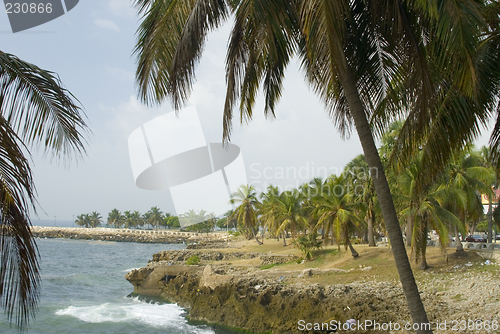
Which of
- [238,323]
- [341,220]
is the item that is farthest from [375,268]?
[238,323]

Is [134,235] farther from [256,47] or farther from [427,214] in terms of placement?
[256,47]

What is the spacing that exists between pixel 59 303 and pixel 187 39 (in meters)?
24.4

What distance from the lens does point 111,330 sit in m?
17.7

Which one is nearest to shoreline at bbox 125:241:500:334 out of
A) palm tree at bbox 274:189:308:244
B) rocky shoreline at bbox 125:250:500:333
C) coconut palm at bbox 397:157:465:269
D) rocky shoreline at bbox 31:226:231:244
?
rocky shoreline at bbox 125:250:500:333

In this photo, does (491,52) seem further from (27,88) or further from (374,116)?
(27,88)

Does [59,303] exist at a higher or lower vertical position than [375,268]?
lower

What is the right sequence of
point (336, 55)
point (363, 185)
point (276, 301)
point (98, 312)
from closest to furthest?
point (336, 55) < point (276, 301) < point (98, 312) < point (363, 185)

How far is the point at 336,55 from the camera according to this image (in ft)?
14.0

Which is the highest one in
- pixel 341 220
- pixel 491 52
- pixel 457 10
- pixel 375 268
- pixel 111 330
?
pixel 491 52

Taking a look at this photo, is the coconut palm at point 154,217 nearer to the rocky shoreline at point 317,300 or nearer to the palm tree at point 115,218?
the palm tree at point 115,218

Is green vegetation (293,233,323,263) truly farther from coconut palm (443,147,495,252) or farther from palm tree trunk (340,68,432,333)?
palm tree trunk (340,68,432,333)

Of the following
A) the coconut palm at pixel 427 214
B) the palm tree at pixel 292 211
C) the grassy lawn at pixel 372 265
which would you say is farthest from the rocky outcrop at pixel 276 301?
the palm tree at pixel 292 211

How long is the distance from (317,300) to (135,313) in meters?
11.2

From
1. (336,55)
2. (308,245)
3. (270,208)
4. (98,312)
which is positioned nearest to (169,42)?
(336,55)
